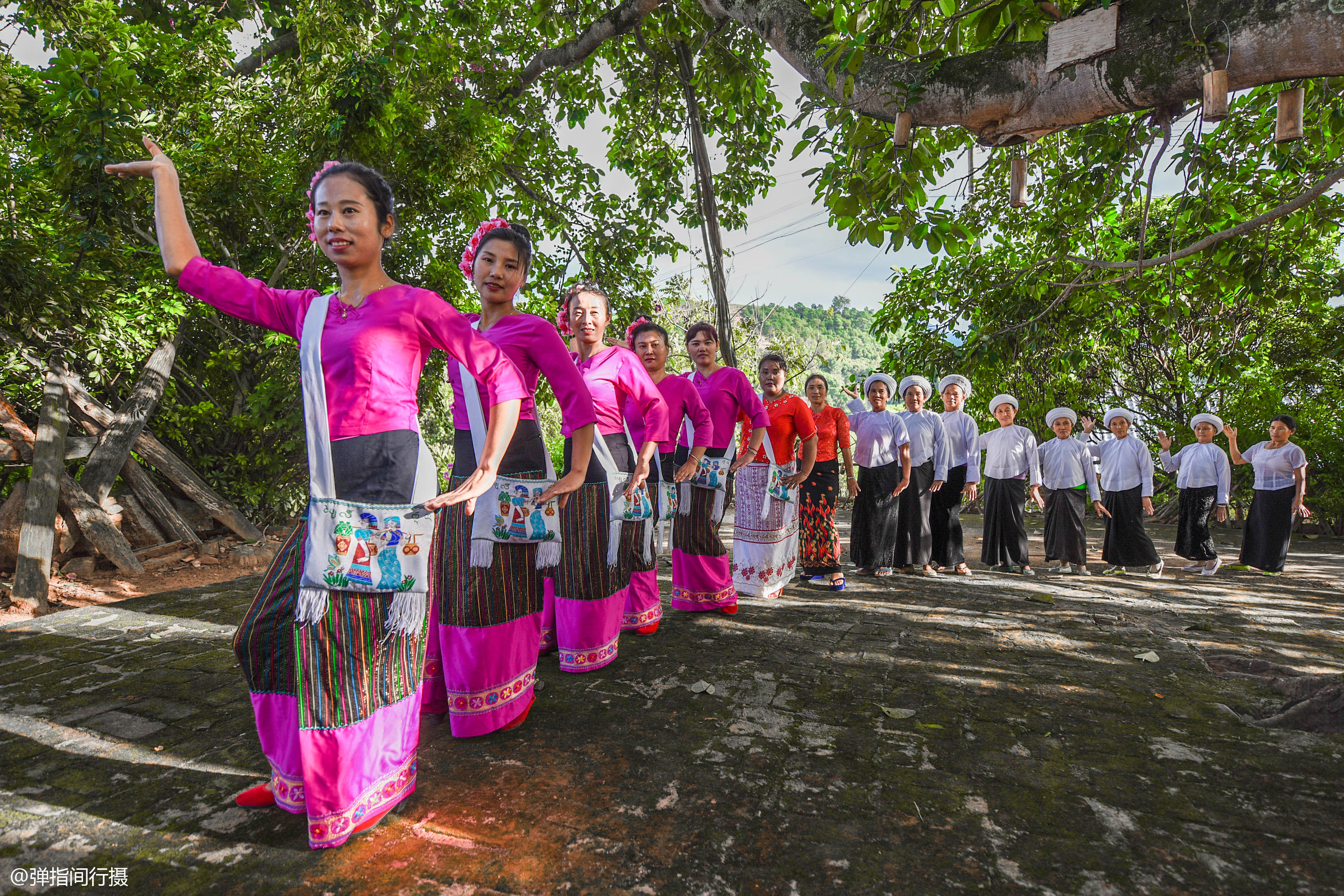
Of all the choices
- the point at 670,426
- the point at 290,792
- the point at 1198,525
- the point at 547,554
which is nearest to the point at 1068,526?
the point at 1198,525

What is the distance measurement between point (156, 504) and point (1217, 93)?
829cm

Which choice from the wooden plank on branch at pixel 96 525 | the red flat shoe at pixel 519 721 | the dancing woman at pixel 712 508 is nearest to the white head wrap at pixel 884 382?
the dancing woman at pixel 712 508

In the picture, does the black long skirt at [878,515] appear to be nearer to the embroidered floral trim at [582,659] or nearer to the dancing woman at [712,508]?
the dancing woman at [712,508]

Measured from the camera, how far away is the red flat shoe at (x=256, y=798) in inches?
83.7

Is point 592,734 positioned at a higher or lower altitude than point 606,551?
lower

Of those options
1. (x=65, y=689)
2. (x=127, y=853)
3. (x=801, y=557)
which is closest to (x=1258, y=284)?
(x=801, y=557)

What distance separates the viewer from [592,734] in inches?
106

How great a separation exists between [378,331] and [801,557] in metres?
4.74

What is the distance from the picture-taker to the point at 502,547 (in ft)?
8.96

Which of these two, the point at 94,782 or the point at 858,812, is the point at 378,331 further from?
the point at 858,812

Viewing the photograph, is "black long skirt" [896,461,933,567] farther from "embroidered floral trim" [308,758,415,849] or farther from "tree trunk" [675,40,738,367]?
"embroidered floral trim" [308,758,415,849]

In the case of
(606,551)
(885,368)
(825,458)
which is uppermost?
(885,368)

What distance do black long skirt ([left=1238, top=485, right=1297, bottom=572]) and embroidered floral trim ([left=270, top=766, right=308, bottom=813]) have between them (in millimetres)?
8651

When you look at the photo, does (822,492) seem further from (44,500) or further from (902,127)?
(44,500)
